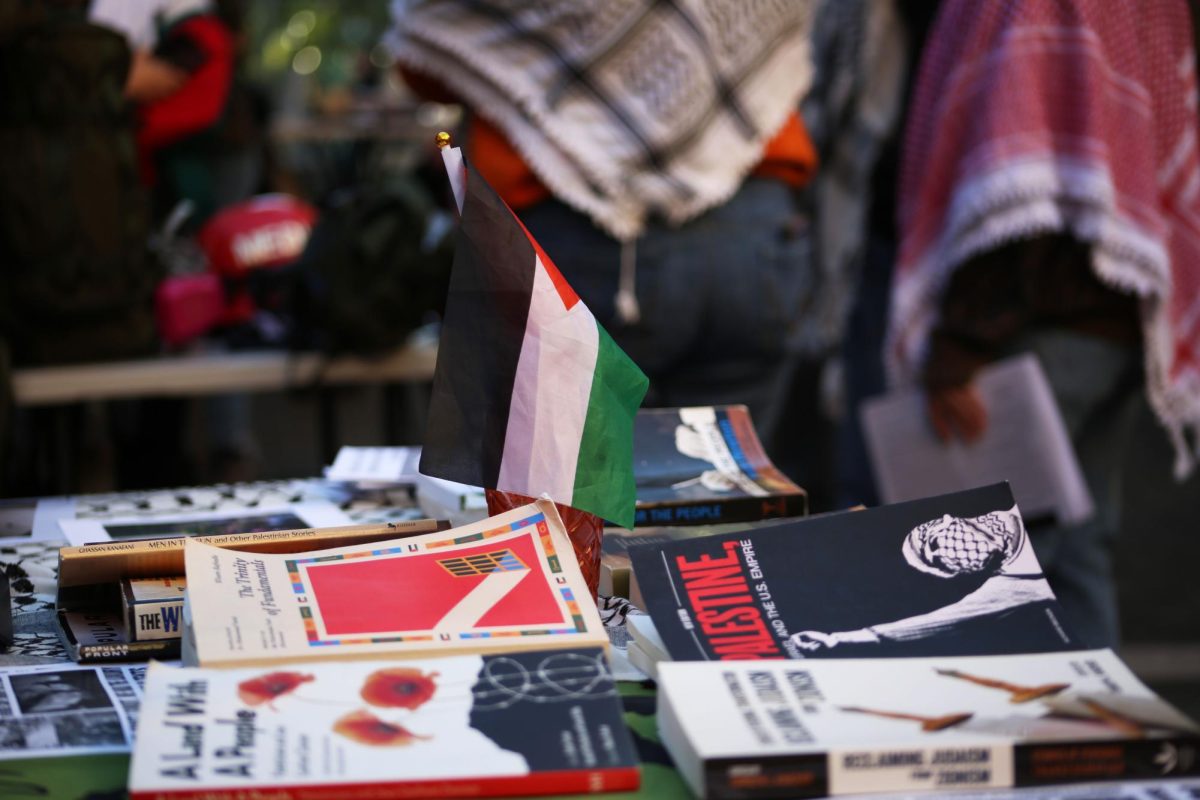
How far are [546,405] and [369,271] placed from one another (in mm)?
1592

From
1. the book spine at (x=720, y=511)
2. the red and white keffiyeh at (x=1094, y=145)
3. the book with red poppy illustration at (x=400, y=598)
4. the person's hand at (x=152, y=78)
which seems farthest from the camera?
the person's hand at (x=152, y=78)

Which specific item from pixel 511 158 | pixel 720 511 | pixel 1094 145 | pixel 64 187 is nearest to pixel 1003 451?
pixel 1094 145

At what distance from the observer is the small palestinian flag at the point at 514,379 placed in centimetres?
88

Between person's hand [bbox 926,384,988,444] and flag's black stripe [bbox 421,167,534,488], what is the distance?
3.85 feet

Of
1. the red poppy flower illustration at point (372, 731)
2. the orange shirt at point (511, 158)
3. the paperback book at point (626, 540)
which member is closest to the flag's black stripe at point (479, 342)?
the paperback book at point (626, 540)

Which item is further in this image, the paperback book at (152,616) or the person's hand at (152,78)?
the person's hand at (152,78)

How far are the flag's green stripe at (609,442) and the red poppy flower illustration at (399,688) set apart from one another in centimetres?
19

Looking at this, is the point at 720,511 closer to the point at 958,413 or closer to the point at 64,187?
the point at 958,413

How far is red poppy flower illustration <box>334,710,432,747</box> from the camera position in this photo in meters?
0.67

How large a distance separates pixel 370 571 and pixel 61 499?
650mm

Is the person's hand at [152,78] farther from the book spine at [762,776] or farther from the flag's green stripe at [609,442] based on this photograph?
the book spine at [762,776]

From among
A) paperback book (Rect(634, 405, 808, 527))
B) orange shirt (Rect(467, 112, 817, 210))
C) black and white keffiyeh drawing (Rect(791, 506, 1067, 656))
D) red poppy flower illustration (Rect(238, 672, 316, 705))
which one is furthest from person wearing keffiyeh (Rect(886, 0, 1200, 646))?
red poppy flower illustration (Rect(238, 672, 316, 705))

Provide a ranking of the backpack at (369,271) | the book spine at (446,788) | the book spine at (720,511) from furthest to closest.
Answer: the backpack at (369,271) → the book spine at (720,511) → the book spine at (446,788)

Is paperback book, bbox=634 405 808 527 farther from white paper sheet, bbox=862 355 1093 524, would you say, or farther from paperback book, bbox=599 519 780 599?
white paper sheet, bbox=862 355 1093 524
